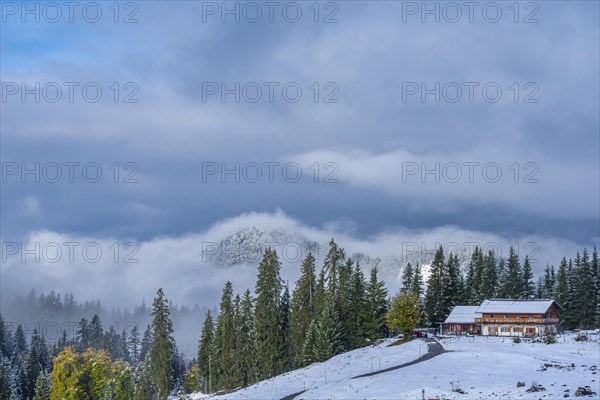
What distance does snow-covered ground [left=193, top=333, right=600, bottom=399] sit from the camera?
6234 cm

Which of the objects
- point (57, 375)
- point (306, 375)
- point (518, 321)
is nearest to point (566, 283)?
point (518, 321)

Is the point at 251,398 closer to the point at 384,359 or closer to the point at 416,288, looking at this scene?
the point at 384,359

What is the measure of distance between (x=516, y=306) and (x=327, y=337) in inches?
1577

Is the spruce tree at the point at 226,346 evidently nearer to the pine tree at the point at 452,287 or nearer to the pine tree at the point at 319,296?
the pine tree at the point at 319,296

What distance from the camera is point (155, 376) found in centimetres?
12212

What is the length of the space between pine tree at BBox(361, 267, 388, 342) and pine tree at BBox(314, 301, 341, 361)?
9527 millimetres

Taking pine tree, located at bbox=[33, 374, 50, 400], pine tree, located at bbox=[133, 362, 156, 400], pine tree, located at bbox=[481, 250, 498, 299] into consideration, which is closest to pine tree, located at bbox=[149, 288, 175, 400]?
pine tree, located at bbox=[133, 362, 156, 400]

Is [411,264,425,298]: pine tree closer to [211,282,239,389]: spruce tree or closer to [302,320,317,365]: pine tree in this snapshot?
[302,320,317,365]: pine tree

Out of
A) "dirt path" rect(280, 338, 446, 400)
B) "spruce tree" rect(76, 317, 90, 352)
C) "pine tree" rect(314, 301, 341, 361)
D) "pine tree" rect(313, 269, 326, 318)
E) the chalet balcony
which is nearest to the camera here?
"dirt path" rect(280, 338, 446, 400)

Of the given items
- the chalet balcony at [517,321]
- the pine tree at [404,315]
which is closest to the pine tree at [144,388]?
the pine tree at [404,315]

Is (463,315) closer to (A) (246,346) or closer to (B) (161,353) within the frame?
(A) (246,346)

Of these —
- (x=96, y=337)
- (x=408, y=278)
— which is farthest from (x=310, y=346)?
(x=96, y=337)

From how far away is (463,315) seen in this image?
12912 cm

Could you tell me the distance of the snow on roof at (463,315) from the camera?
127m
